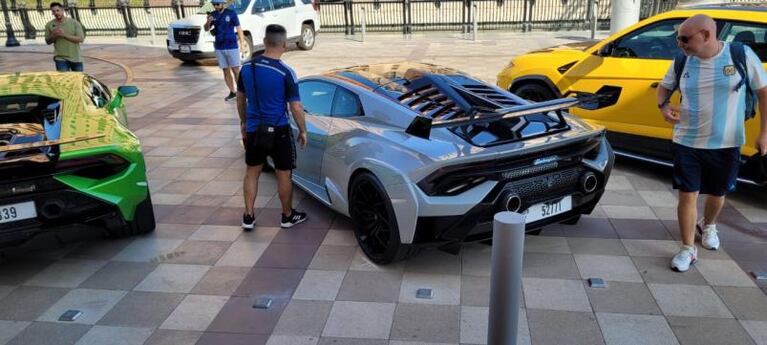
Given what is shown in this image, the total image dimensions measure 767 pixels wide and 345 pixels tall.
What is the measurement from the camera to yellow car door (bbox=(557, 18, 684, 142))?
553cm

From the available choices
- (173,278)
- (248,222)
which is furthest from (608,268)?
(173,278)

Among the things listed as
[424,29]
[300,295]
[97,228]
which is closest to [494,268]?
[300,295]

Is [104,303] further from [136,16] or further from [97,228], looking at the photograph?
[136,16]

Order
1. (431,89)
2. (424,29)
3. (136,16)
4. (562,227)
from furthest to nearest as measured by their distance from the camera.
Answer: (136,16) < (424,29) < (562,227) < (431,89)

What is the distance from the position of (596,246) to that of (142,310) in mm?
3165

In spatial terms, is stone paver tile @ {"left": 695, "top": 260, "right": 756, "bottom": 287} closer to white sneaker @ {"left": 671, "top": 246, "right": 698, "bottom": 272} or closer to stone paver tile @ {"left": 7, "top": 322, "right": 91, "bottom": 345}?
white sneaker @ {"left": 671, "top": 246, "right": 698, "bottom": 272}

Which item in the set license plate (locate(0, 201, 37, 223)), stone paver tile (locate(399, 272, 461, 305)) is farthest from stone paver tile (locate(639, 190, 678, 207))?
license plate (locate(0, 201, 37, 223))

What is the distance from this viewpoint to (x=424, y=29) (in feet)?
69.8

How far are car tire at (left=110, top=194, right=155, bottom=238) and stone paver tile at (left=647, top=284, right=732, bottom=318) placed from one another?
3641 millimetres

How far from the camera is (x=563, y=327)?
130 inches

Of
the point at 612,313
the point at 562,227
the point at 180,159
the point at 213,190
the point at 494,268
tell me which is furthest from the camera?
the point at 180,159

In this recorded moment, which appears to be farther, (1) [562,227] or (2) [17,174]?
(1) [562,227]

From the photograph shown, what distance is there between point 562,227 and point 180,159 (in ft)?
Result: 14.8

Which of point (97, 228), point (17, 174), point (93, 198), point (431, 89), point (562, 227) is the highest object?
point (431, 89)
